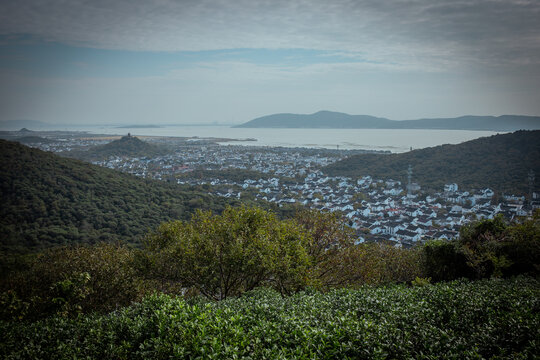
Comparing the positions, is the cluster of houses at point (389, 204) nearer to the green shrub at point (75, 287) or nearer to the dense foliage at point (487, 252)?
the dense foliage at point (487, 252)

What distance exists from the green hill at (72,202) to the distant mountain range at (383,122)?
170 ft

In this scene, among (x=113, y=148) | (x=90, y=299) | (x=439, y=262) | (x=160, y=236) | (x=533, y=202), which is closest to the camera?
(x=90, y=299)

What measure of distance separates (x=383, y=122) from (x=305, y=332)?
464 feet

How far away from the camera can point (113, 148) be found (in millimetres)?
72438

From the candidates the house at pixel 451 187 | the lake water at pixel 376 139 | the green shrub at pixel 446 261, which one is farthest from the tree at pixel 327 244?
the lake water at pixel 376 139

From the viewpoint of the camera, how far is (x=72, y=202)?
26438 millimetres

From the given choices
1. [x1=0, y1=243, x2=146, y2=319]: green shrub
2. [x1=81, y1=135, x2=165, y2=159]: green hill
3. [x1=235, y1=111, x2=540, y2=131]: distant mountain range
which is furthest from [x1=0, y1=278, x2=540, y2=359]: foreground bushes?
[x1=81, y1=135, x2=165, y2=159]: green hill

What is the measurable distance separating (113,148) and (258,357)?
79778 millimetres

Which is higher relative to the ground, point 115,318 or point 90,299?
point 115,318

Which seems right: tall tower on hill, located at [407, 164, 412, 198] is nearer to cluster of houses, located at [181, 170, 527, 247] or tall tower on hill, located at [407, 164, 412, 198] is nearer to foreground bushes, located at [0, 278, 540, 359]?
cluster of houses, located at [181, 170, 527, 247]

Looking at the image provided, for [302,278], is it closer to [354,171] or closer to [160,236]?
[160,236]

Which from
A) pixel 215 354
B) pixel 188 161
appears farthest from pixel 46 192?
pixel 188 161

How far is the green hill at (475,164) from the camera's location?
3141 centimetres

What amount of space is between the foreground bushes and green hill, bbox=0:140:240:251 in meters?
19.5
